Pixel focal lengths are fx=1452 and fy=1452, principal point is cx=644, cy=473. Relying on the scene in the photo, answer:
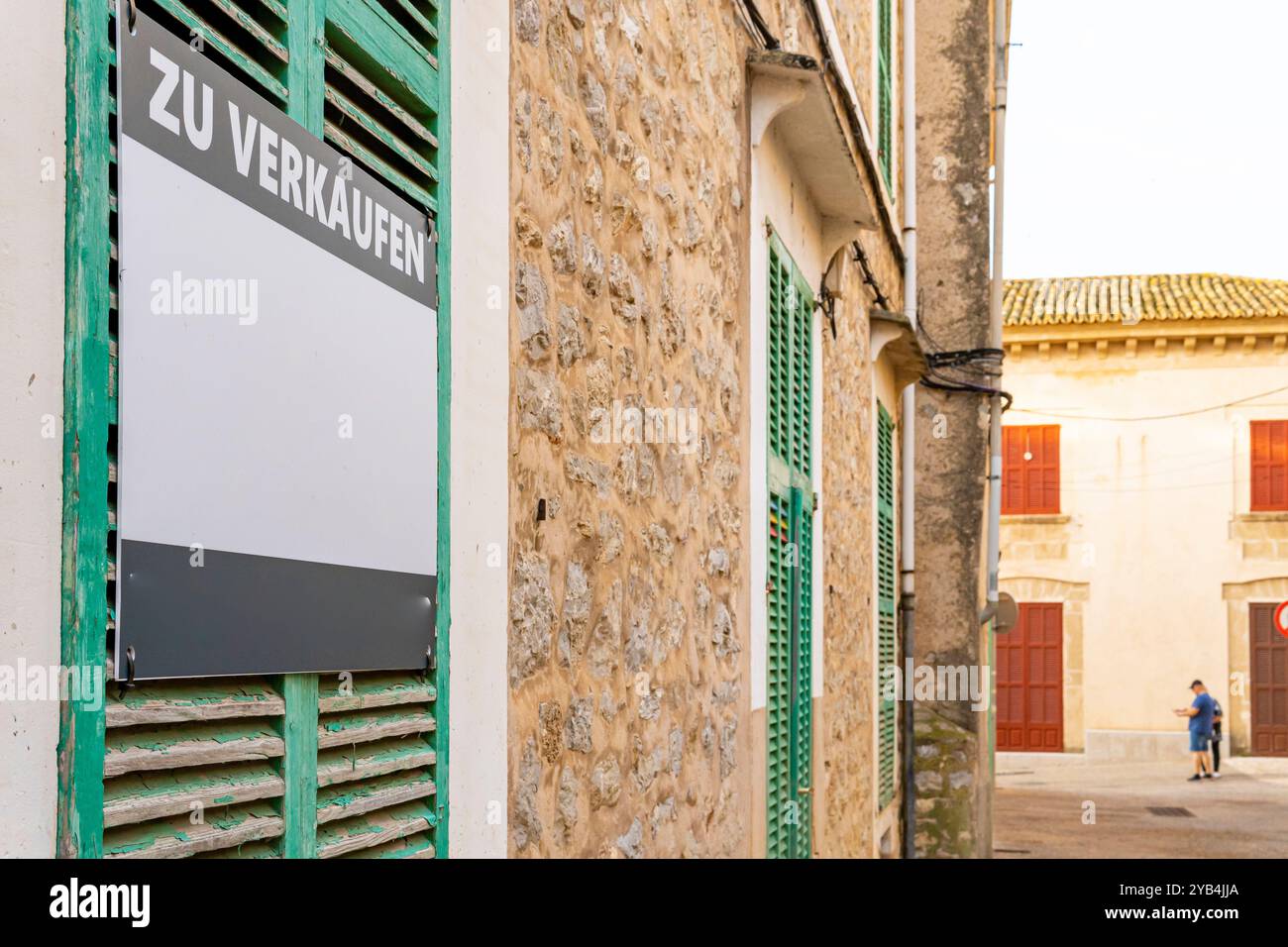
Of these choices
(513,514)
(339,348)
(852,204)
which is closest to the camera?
(339,348)

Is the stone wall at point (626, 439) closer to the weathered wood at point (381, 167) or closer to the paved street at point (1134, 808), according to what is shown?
the weathered wood at point (381, 167)

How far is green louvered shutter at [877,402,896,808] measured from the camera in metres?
10.6

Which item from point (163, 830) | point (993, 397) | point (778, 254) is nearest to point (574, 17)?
point (163, 830)

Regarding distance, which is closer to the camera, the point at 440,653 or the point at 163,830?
the point at 163,830

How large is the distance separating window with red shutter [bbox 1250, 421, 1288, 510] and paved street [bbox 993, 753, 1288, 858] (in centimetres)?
476

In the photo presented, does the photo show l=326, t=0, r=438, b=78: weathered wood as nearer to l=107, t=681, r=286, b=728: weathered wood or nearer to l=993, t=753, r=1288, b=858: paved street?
l=107, t=681, r=286, b=728: weathered wood

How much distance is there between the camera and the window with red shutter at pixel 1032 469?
2827 centimetres

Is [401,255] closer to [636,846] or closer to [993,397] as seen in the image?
[636,846]

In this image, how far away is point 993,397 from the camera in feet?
41.9

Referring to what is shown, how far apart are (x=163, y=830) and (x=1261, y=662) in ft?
91.4

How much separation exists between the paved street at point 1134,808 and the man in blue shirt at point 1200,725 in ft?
1.24
